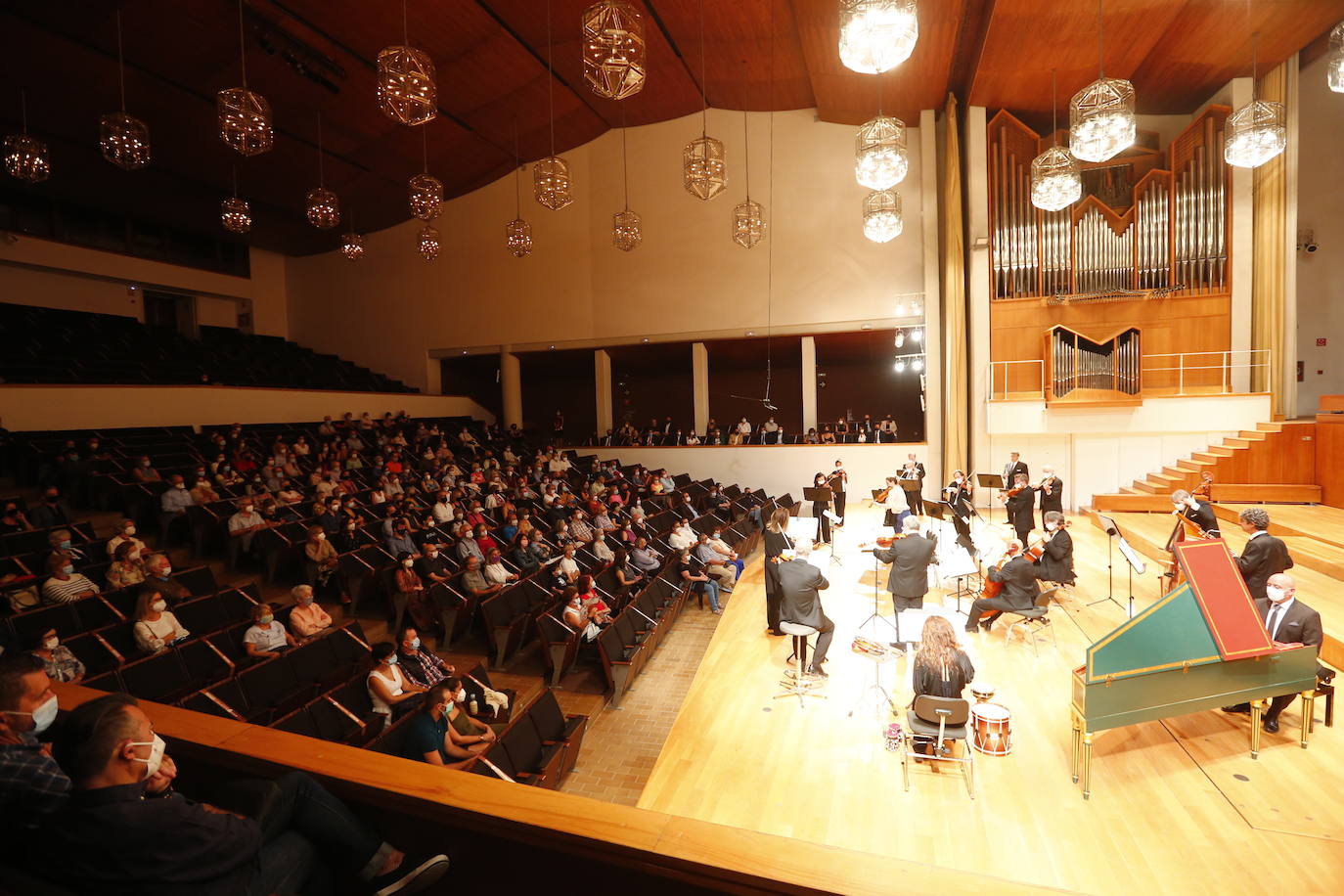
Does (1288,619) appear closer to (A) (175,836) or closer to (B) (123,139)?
(A) (175,836)

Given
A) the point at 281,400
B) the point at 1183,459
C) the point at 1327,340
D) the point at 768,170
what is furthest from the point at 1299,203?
the point at 281,400

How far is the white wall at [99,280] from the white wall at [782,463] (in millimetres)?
9822

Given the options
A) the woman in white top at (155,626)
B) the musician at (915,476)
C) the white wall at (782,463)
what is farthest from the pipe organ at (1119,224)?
the woman in white top at (155,626)

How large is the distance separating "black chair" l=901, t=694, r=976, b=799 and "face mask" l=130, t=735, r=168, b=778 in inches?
128

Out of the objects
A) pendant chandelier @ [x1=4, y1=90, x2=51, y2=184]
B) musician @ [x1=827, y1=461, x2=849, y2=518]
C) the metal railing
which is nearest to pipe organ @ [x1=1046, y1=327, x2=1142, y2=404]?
the metal railing

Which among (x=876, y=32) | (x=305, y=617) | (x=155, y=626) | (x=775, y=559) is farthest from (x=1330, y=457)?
(x=155, y=626)

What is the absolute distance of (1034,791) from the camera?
3434 millimetres

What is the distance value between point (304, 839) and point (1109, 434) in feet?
38.6

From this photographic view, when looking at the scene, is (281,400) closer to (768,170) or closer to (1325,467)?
(768,170)

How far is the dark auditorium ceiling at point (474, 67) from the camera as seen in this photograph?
8031 millimetres

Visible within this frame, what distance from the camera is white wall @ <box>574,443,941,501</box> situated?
39.9ft

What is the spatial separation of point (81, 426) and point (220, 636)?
25.0ft

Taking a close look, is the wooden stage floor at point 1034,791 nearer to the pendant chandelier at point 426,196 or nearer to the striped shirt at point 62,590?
the striped shirt at point 62,590

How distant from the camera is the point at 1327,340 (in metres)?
10.9
